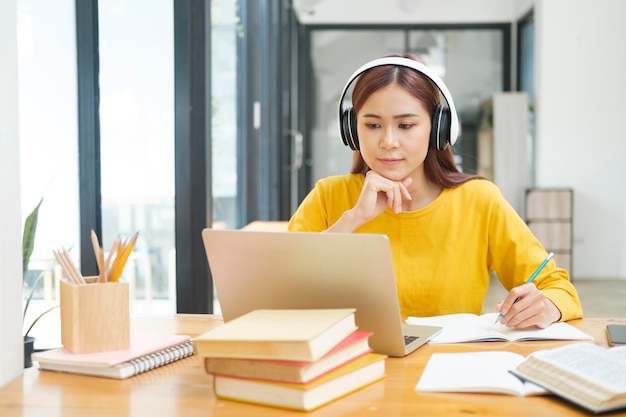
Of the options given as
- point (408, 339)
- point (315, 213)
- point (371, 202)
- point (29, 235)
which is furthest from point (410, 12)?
point (408, 339)

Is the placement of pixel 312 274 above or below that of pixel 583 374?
above

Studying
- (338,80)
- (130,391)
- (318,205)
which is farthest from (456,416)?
(338,80)

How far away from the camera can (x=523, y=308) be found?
1.27 m

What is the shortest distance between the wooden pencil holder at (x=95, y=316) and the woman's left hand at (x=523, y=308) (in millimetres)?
649

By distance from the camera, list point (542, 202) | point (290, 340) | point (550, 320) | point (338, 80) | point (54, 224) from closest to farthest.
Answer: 1. point (290, 340)
2. point (550, 320)
3. point (54, 224)
4. point (542, 202)
5. point (338, 80)

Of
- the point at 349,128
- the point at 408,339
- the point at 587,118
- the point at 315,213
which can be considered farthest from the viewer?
the point at 587,118

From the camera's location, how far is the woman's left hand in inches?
49.7

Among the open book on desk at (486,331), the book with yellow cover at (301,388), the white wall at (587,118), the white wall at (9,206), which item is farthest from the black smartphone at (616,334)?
the white wall at (587,118)

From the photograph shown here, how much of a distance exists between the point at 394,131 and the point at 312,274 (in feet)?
2.16

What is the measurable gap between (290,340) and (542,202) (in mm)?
Result: 5837

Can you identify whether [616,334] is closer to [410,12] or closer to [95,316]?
[95,316]

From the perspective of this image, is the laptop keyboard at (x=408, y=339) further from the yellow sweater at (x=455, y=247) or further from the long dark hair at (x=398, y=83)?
the long dark hair at (x=398, y=83)

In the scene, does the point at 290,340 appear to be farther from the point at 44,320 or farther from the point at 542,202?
the point at 542,202

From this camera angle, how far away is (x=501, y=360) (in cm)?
104
